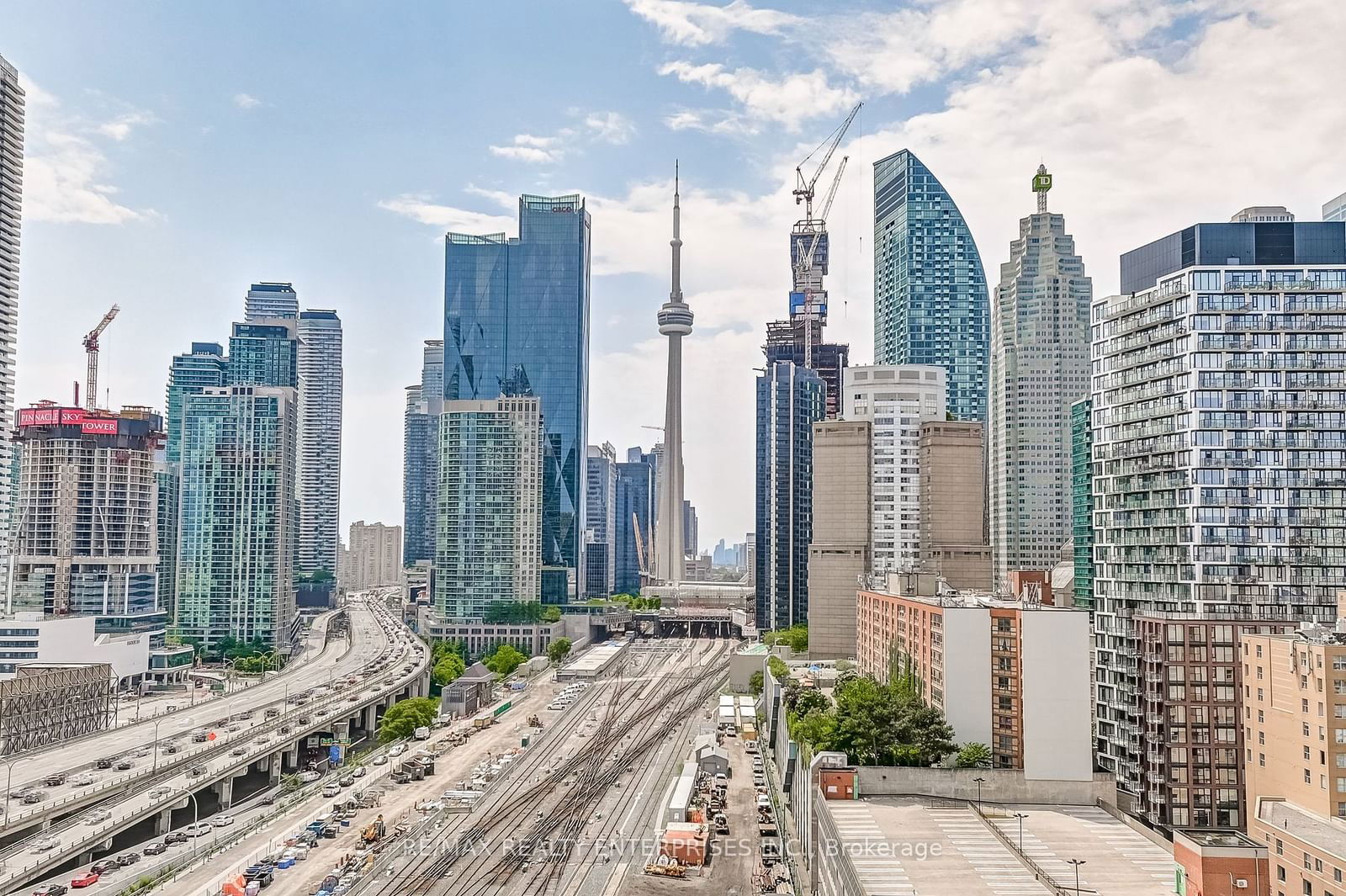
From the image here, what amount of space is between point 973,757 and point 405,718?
7796 centimetres

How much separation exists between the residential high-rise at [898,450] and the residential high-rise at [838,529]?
291 cm

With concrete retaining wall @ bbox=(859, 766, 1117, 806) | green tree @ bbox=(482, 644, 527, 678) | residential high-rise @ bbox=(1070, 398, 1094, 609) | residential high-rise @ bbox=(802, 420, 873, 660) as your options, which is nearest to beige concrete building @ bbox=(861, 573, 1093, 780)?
concrete retaining wall @ bbox=(859, 766, 1117, 806)

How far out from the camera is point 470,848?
77.6m

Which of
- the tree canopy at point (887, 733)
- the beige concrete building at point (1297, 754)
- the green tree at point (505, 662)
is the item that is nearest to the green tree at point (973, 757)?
the tree canopy at point (887, 733)

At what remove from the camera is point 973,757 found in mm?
72625

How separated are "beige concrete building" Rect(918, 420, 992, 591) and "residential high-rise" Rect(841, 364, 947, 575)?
10.3 ft

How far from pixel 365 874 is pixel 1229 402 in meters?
67.6

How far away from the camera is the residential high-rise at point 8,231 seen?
180m

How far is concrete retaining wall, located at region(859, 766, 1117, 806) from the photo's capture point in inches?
2805

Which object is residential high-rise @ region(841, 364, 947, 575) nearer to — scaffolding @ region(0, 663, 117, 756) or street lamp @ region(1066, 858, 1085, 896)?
street lamp @ region(1066, 858, 1085, 896)

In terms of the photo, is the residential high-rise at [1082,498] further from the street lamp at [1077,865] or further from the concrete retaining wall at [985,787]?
the street lamp at [1077,865]

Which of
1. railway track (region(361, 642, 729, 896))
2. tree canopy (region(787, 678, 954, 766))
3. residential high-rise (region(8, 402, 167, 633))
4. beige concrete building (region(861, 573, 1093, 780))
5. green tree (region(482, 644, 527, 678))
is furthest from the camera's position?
green tree (region(482, 644, 527, 678))

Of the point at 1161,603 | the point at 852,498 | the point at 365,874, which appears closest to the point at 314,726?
the point at 365,874

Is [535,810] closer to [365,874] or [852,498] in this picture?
[365,874]
